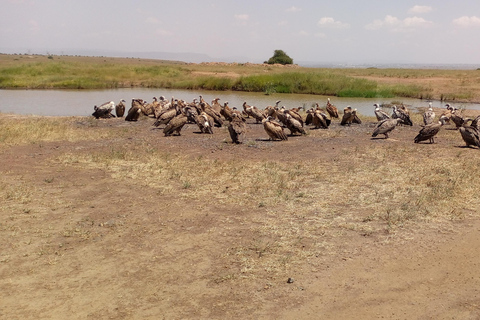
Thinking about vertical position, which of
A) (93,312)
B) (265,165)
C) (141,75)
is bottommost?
(93,312)

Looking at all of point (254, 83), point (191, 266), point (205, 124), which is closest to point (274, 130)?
point (205, 124)

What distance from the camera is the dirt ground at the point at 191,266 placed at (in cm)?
516

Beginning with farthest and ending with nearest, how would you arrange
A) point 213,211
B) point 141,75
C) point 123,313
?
point 141,75 < point 213,211 < point 123,313

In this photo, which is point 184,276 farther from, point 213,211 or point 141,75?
point 141,75

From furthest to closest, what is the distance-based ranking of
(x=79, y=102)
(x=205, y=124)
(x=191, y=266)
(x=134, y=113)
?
(x=79, y=102) → (x=134, y=113) → (x=205, y=124) → (x=191, y=266)

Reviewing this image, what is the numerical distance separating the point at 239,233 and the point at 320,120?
11018 millimetres

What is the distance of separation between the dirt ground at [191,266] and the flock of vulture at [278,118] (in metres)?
6.52

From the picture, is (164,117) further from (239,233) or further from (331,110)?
(239,233)

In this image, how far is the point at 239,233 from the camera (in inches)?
281

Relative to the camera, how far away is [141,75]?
153 ft

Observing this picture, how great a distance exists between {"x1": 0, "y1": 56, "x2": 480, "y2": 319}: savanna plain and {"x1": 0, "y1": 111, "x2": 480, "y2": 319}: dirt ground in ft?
0.08

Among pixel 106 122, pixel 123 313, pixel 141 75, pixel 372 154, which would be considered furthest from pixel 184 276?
pixel 141 75

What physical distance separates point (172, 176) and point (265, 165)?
2510mm

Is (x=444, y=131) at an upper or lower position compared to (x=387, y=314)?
upper
